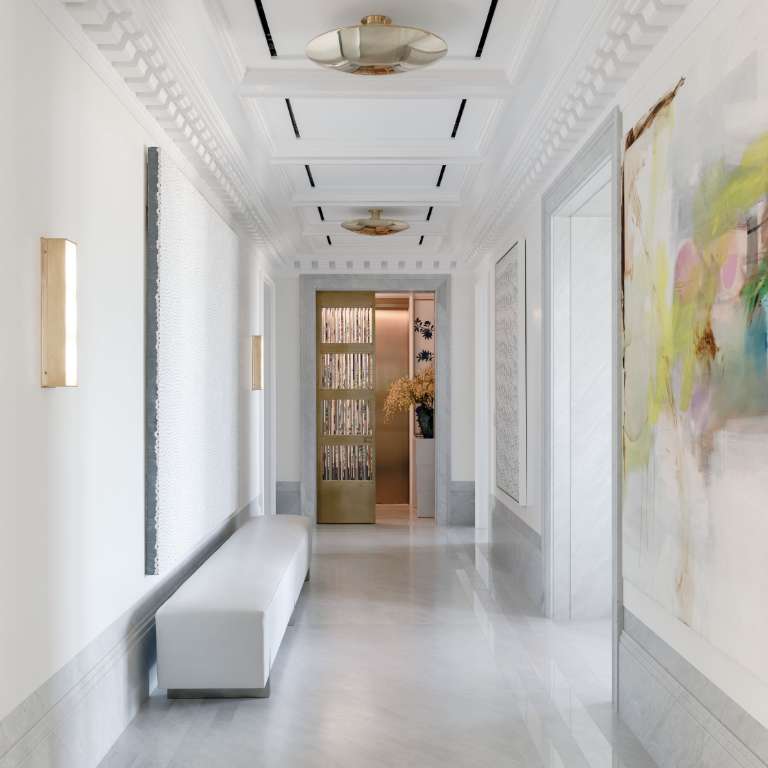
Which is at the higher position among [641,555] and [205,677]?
[641,555]

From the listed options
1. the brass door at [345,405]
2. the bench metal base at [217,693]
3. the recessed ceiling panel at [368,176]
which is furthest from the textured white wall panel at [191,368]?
the brass door at [345,405]

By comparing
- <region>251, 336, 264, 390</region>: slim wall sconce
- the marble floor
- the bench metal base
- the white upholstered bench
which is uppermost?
<region>251, 336, 264, 390</region>: slim wall sconce

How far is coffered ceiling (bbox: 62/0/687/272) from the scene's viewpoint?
10.1 ft

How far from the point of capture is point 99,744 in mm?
3027

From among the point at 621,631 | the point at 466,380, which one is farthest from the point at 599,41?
the point at 466,380

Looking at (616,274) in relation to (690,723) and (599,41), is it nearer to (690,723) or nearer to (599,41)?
(599,41)

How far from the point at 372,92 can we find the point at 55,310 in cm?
221

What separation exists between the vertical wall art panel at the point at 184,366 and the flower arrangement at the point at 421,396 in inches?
169

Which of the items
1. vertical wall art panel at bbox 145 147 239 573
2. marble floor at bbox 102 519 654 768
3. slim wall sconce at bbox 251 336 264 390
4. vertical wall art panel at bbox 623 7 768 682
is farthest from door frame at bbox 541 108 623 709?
slim wall sconce at bbox 251 336 264 390

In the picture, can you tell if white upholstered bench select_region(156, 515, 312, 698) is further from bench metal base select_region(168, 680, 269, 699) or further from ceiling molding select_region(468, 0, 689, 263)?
ceiling molding select_region(468, 0, 689, 263)

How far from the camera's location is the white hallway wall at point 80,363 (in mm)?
2328

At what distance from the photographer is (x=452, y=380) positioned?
29.3 ft

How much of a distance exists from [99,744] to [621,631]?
2.01 m

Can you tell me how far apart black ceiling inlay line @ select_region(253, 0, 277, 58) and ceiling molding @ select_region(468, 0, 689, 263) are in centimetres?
125
